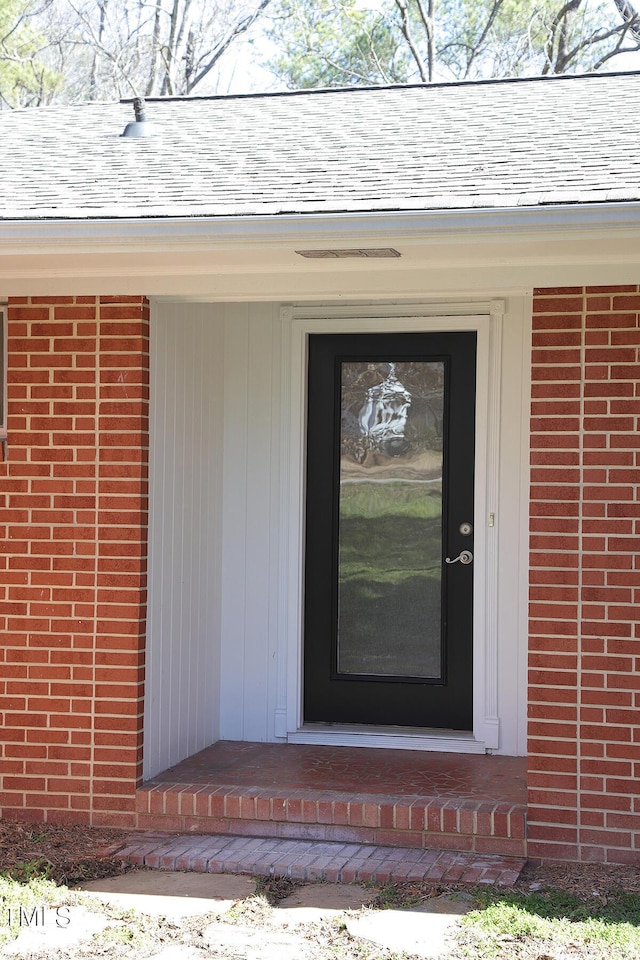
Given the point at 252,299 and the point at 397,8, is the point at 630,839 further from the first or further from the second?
the point at 397,8

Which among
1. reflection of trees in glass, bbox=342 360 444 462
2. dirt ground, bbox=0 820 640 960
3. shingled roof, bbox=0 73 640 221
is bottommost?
dirt ground, bbox=0 820 640 960

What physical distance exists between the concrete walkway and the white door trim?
1.34 meters

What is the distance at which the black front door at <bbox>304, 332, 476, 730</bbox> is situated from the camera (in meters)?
6.38

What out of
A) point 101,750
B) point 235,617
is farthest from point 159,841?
point 235,617

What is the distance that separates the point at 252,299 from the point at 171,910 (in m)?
2.82

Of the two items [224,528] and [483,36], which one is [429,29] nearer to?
[483,36]

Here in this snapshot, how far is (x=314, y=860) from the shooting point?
4.88m

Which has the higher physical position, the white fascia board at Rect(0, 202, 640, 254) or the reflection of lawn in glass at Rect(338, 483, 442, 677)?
the white fascia board at Rect(0, 202, 640, 254)

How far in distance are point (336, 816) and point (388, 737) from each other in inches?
49.3

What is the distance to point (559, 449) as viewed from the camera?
16.3 ft

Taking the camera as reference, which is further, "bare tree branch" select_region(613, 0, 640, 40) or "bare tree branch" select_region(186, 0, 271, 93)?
"bare tree branch" select_region(186, 0, 271, 93)

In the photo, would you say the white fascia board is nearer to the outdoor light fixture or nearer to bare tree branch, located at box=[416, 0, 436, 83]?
the outdoor light fixture

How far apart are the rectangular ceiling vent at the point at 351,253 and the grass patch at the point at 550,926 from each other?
2696 millimetres

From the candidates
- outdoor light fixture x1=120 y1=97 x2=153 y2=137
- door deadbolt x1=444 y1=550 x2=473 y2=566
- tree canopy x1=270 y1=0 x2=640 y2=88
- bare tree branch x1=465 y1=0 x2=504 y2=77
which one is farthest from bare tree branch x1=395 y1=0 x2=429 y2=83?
door deadbolt x1=444 y1=550 x2=473 y2=566
